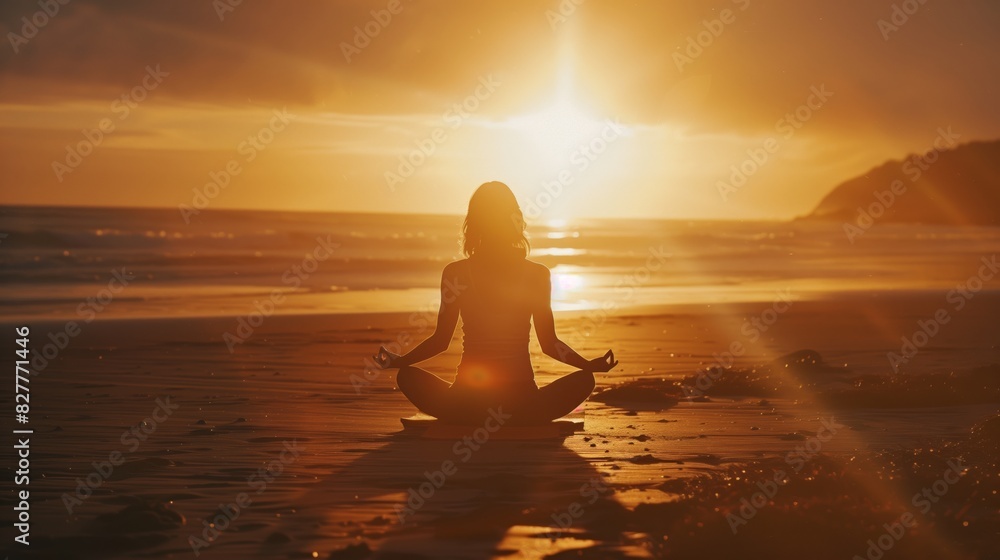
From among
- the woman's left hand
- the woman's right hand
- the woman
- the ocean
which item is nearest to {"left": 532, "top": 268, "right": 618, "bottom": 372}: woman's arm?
the woman

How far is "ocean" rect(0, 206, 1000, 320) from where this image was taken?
2459cm

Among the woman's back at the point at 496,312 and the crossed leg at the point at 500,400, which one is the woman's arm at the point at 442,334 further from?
the crossed leg at the point at 500,400

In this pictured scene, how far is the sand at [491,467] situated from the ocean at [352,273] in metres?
9.57

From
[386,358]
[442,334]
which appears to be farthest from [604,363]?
[386,358]

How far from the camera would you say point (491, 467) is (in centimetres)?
782

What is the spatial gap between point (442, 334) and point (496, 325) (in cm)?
44

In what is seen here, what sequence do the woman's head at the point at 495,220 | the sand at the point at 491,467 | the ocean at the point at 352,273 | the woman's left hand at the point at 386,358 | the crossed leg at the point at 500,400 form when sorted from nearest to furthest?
the sand at the point at 491,467
the woman's left hand at the point at 386,358
the woman's head at the point at 495,220
the crossed leg at the point at 500,400
the ocean at the point at 352,273

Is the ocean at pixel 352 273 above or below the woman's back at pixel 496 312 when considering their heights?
above

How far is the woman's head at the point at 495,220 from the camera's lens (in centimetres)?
884

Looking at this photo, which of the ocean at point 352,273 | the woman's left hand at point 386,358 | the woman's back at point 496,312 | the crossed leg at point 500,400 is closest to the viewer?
the woman's left hand at point 386,358

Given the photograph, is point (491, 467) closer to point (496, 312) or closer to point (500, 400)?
point (500, 400)

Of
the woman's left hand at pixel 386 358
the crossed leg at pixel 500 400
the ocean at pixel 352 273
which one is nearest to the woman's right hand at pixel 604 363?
the crossed leg at pixel 500 400

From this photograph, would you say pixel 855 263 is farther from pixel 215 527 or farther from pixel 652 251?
pixel 215 527

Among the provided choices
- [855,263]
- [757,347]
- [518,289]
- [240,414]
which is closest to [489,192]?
[518,289]
